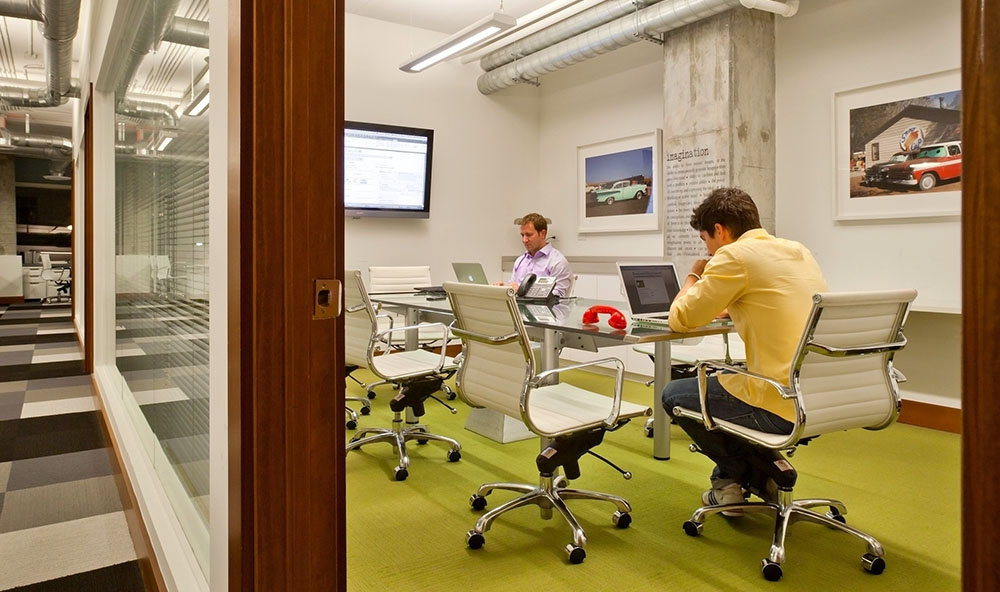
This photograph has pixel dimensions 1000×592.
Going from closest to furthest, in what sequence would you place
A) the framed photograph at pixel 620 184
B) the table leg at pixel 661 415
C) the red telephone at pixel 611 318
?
the red telephone at pixel 611 318 < the table leg at pixel 661 415 < the framed photograph at pixel 620 184

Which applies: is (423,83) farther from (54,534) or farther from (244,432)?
(244,432)

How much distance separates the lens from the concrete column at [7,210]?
13.9 meters

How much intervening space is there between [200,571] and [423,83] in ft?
20.0

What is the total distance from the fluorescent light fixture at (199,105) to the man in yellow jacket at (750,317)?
1826mm

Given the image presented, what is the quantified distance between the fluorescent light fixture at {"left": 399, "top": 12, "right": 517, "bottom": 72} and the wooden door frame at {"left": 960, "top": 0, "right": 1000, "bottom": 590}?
4.88 metres

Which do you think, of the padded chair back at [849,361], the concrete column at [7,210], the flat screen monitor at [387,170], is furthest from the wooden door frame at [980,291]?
the concrete column at [7,210]

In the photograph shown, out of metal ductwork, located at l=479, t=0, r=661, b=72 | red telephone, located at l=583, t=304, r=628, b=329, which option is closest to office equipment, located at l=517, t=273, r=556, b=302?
red telephone, located at l=583, t=304, r=628, b=329

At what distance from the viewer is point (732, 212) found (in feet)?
8.87

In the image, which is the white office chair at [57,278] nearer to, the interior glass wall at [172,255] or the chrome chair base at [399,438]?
the interior glass wall at [172,255]

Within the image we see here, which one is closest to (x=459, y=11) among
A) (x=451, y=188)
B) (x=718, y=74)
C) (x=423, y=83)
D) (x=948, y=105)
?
(x=423, y=83)

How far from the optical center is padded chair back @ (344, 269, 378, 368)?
3.48 metres

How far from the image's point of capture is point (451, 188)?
716cm

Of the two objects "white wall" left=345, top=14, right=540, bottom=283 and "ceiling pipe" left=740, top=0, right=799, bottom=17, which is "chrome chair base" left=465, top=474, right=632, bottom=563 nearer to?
"ceiling pipe" left=740, top=0, right=799, bottom=17

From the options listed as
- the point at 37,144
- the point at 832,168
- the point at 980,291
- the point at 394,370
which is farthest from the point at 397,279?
the point at 37,144
